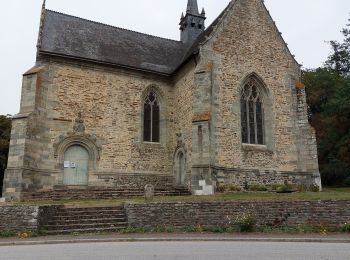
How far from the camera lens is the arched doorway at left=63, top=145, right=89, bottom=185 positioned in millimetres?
20500

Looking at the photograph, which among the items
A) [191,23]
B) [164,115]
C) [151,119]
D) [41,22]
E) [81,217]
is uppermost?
[191,23]

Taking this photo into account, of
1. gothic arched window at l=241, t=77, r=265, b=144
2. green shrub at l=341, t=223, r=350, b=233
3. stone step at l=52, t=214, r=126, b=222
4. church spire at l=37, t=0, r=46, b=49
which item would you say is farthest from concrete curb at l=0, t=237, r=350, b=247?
church spire at l=37, t=0, r=46, b=49

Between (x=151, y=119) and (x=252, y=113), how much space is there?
258 inches

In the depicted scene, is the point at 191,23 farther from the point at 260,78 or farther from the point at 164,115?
the point at 260,78

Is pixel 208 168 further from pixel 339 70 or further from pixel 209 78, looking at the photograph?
pixel 339 70

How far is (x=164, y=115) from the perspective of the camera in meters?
23.8

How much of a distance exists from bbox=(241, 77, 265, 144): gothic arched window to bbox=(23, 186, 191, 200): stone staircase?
5105 millimetres

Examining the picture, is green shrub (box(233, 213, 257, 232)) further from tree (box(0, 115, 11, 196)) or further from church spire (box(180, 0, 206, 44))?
tree (box(0, 115, 11, 196))

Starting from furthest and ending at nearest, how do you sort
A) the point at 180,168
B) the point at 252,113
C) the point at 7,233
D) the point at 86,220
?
1. the point at 180,168
2. the point at 252,113
3. the point at 86,220
4. the point at 7,233

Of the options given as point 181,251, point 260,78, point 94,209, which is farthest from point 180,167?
point 181,251

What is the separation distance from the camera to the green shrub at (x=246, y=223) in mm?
12168

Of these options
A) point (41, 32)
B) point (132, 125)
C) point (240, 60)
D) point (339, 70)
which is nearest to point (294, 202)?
point (240, 60)

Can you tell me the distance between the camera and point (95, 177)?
68.5ft

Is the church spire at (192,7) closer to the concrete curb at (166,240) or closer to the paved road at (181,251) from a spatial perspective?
the concrete curb at (166,240)
